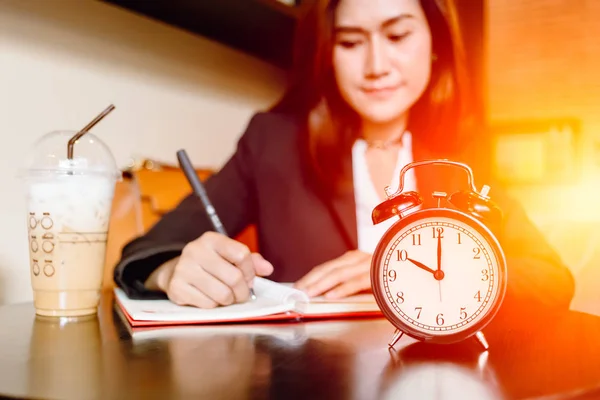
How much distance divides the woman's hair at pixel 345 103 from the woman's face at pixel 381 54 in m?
0.04

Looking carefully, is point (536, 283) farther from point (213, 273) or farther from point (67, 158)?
point (67, 158)

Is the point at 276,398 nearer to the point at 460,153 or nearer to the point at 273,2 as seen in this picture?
the point at 460,153

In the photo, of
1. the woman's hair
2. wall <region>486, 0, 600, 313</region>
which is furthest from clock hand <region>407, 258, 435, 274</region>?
wall <region>486, 0, 600, 313</region>

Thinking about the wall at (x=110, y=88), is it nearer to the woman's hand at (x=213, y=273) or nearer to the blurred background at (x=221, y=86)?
the blurred background at (x=221, y=86)

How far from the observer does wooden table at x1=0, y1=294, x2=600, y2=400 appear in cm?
45

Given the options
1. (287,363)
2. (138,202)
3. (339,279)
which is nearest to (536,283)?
(339,279)

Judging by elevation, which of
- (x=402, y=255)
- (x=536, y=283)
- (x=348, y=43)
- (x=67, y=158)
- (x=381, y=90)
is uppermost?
(x=348, y=43)

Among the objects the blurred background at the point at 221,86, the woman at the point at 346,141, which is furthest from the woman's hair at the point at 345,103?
the blurred background at the point at 221,86

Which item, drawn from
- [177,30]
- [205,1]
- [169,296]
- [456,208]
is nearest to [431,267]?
[456,208]

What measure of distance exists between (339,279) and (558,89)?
106 centimetres

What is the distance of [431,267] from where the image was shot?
24.5 inches

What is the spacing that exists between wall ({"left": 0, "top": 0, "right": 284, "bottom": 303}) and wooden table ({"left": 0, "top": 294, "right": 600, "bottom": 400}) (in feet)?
1.57

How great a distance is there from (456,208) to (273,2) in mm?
981

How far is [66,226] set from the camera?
740mm
